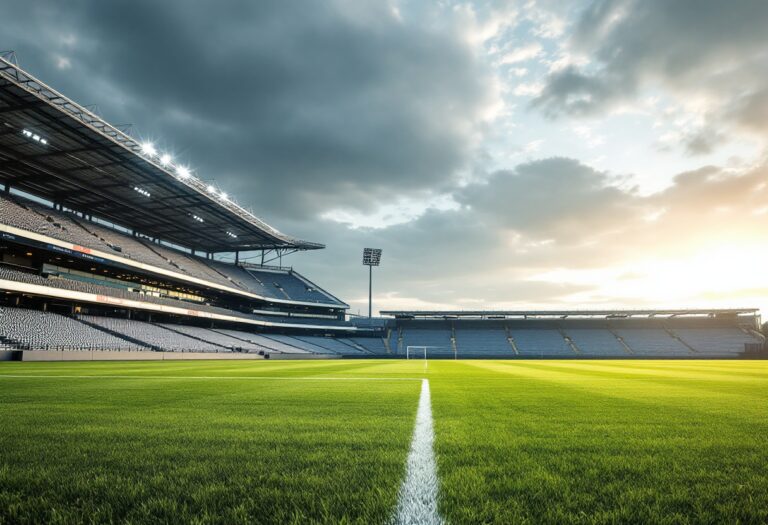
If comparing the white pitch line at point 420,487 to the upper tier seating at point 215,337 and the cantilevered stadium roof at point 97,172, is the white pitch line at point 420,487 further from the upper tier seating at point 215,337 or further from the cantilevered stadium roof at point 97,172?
the upper tier seating at point 215,337

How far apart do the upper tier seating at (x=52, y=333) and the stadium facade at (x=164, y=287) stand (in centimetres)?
15

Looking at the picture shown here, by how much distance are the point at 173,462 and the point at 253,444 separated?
65cm

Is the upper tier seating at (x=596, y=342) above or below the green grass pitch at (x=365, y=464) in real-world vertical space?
below

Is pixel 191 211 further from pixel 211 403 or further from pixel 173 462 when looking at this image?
pixel 173 462

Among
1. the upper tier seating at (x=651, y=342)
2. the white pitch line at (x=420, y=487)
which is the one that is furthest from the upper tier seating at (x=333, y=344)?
the white pitch line at (x=420, y=487)

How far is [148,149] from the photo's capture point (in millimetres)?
31312

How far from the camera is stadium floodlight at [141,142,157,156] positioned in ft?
102

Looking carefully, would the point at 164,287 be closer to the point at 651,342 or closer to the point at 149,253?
the point at 149,253

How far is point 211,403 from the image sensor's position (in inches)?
240

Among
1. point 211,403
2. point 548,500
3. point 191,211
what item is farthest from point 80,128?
point 548,500

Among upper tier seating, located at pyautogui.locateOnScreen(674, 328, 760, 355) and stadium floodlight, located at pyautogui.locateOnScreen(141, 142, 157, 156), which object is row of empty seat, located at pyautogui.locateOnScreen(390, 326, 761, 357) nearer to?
upper tier seating, located at pyautogui.locateOnScreen(674, 328, 760, 355)

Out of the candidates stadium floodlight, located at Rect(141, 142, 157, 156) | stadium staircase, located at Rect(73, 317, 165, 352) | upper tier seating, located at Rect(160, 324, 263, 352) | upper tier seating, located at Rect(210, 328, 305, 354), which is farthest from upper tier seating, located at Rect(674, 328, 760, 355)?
stadium floodlight, located at Rect(141, 142, 157, 156)

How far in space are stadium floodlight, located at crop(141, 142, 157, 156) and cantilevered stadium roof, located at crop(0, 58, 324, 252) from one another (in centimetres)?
8

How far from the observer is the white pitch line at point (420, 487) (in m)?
1.89
